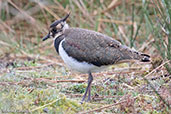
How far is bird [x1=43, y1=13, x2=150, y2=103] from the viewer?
16.4ft

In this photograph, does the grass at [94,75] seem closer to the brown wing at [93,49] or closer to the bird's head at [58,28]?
the brown wing at [93,49]

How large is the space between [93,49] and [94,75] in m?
1.37

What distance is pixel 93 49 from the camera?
5039mm

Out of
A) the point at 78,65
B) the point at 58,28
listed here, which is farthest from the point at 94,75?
the point at 78,65

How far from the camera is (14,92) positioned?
15.6ft

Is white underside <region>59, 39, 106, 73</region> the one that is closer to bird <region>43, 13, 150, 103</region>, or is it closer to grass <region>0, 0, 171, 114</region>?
bird <region>43, 13, 150, 103</region>

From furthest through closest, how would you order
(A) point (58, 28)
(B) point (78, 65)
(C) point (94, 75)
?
1. (C) point (94, 75)
2. (A) point (58, 28)
3. (B) point (78, 65)

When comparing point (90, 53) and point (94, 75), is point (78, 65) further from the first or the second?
point (94, 75)

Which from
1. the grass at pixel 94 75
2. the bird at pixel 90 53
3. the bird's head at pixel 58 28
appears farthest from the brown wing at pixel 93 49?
the grass at pixel 94 75

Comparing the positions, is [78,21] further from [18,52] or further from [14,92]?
[14,92]

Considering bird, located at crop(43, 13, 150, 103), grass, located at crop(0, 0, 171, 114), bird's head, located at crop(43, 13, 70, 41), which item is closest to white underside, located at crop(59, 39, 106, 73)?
bird, located at crop(43, 13, 150, 103)

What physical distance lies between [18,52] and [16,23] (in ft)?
9.50

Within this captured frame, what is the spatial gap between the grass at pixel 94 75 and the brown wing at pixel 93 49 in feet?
1.77

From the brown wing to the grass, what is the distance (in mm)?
540
